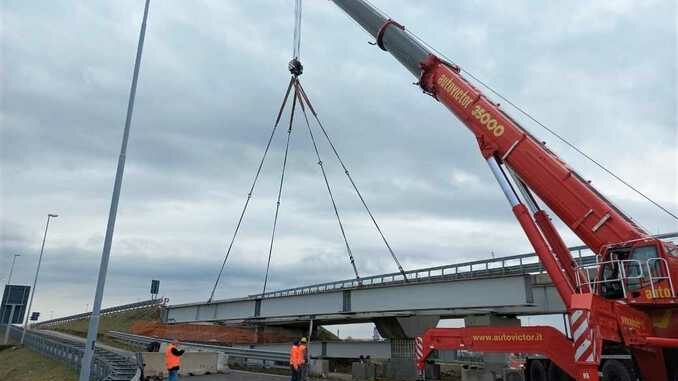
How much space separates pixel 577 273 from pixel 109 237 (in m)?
12.1

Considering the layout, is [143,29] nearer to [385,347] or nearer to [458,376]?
[458,376]

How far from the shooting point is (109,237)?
41.3ft

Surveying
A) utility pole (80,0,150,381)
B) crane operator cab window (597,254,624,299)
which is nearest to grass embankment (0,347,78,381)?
utility pole (80,0,150,381)


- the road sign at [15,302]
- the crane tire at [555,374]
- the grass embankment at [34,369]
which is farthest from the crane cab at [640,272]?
the road sign at [15,302]

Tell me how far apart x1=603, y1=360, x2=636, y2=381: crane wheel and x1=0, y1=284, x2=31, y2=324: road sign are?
39456 mm

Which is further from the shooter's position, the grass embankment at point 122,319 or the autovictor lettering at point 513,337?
the grass embankment at point 122,319

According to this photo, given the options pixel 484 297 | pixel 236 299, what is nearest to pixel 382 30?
pixel 484 297

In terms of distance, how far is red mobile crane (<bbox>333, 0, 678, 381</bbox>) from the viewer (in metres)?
10.2

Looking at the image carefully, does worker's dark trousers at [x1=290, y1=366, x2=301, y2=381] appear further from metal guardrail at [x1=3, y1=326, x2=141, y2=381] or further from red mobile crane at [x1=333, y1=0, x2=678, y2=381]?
metal guardrail at [x1=3, y1=326, x2=141, y2=381]

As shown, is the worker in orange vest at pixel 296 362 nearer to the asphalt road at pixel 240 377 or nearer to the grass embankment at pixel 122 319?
the asphalt road at pixel 240 377

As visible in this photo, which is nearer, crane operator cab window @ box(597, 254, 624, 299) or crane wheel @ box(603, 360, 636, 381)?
crane wheel @ box(603, 360, 636, 381)

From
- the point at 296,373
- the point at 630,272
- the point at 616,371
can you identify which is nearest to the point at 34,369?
the point at 296,373

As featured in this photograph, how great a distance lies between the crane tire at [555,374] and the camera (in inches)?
551

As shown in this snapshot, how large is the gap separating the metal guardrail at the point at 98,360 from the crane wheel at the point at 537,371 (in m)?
11.7
